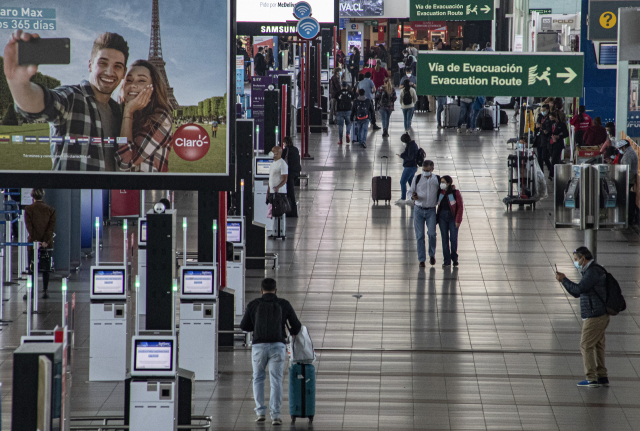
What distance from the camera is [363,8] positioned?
127 feet

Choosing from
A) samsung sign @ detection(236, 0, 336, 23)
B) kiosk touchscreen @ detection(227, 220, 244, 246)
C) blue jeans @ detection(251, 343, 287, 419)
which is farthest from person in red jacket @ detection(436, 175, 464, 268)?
samsung sign @ detection(236, 0, 336, 23)

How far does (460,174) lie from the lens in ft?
76.0

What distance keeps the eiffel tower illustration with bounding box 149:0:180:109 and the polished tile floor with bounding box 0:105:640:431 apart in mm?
3353

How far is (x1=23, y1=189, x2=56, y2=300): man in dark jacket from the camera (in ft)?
44.7

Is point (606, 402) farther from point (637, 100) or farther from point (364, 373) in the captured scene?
point (637, 100)

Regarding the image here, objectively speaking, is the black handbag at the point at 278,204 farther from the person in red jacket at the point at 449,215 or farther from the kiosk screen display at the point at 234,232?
the kiosk screen display at the point at 234,232

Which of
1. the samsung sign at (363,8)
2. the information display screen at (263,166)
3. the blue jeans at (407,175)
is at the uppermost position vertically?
the samsung sign at (363,8)

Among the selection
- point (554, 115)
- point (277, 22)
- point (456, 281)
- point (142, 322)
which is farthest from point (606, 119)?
point (142, 322)

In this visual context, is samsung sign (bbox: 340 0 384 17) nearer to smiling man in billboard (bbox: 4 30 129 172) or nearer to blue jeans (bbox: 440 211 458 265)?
blue jeans (bbox: 440 211 458 265)

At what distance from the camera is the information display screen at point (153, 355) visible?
775cm

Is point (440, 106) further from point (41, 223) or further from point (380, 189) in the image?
point (41, 223)

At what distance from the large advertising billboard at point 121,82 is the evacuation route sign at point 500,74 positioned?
15.0 ft

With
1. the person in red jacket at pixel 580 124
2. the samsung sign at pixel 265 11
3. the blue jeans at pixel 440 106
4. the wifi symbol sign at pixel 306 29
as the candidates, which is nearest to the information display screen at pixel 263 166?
the wifi symbol sign at pixel 306 29

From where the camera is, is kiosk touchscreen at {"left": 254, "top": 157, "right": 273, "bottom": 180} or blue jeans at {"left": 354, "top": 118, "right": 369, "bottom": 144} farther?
blue jeans at {"left": 354, "top": 118, "right": 369, "bottom": 144}
